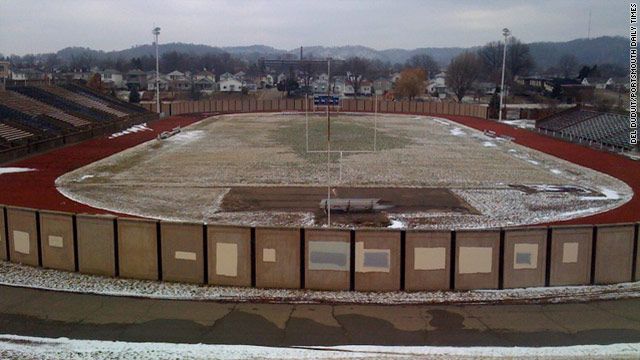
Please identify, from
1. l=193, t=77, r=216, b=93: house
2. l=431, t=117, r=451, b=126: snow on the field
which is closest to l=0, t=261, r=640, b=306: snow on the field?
l=431, t=117, r=451, b=126: snow on the field

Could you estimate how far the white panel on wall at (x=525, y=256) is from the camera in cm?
1479

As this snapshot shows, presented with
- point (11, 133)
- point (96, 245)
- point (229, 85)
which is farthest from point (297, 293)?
point (229, 85)

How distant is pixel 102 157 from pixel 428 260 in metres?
30.0

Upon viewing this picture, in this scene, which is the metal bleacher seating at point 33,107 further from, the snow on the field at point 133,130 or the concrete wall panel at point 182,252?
the concrete wall panel at point 182,252

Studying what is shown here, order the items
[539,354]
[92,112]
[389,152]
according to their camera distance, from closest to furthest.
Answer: [539,354], [389,152], [92,112]

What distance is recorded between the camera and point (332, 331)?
38.9 ft

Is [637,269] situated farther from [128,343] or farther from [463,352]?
[128,343]

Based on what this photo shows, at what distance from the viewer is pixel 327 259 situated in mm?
14688

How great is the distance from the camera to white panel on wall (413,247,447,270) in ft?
47.9

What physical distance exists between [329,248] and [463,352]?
4.64 m

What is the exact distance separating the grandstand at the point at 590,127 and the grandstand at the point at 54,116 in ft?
129

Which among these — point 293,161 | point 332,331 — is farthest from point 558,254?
point 293,161

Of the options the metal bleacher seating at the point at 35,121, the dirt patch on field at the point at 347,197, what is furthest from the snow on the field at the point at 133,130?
the dirt patch on field at the point at 347,197

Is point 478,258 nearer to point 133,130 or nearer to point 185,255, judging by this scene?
point 185,255
